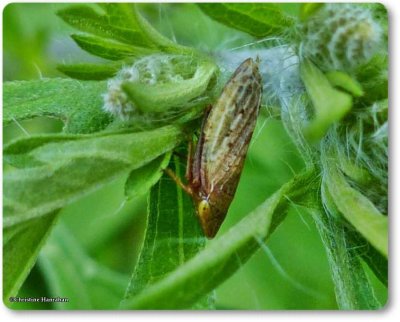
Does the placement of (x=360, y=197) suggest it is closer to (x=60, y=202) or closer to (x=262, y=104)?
(x=262, y=104)

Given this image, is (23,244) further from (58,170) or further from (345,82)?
(345,82)

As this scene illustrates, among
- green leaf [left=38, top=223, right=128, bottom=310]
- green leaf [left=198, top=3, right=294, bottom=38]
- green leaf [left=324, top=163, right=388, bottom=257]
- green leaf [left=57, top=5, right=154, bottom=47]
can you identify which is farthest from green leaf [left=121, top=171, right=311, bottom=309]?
green leaf [left=38, top=223, right=128, bottom=310]

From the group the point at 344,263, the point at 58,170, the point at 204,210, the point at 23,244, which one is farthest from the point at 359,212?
the point at 23,244

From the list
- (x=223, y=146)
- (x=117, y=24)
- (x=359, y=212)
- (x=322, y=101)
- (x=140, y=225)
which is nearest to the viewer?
(x=322, y=101)

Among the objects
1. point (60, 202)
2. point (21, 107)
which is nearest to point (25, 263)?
point (60, 202)

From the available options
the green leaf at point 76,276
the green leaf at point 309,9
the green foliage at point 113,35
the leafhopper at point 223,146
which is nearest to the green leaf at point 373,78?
the green leaf at point 309,9

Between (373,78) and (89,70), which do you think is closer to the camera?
(373,78)

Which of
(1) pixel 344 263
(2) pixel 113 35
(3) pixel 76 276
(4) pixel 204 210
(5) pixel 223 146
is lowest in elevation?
(3) pixel 76 276

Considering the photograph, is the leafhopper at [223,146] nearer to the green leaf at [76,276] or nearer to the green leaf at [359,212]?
the green leaf at [359,212]
